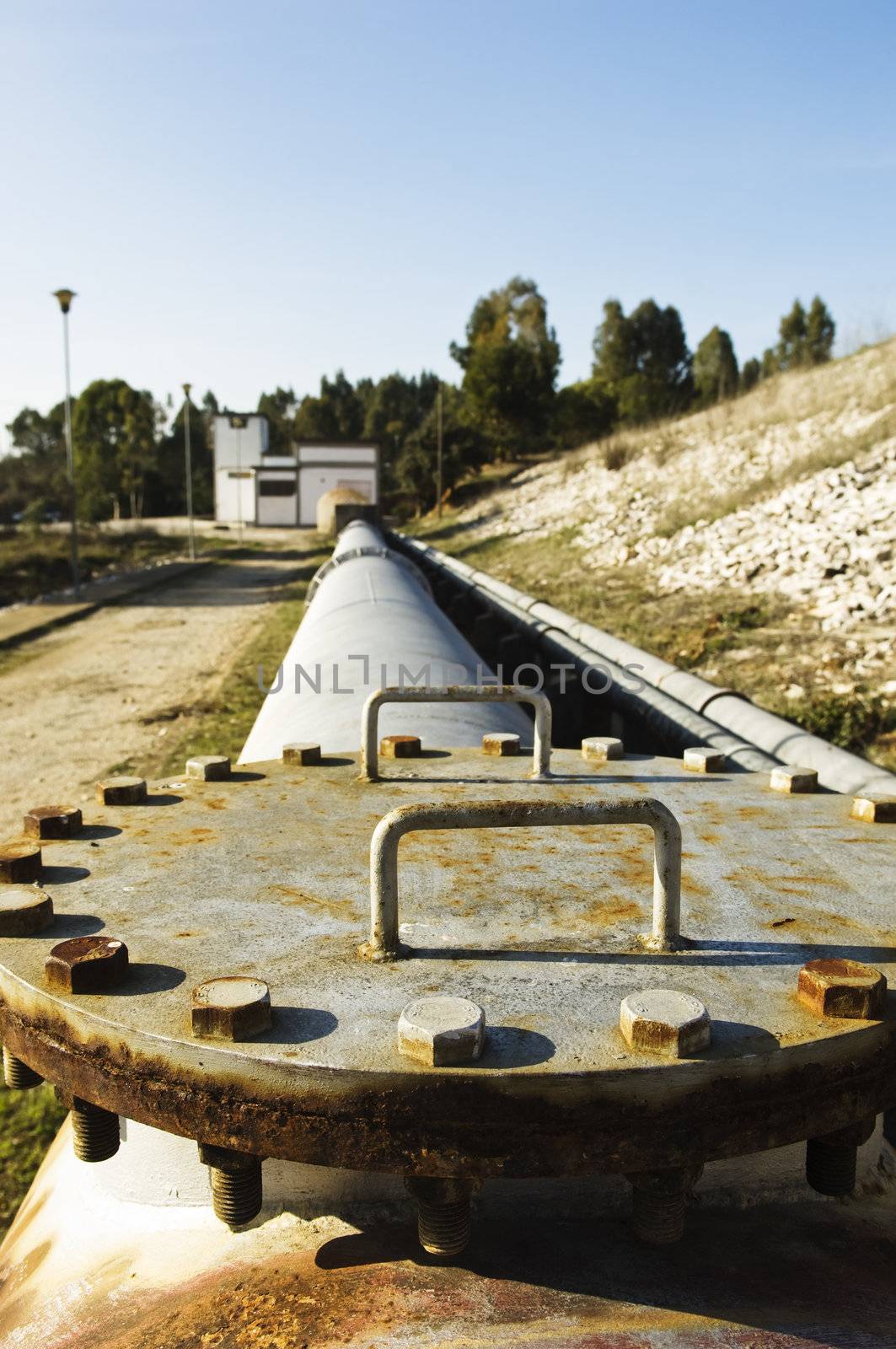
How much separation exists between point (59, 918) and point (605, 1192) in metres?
0.93

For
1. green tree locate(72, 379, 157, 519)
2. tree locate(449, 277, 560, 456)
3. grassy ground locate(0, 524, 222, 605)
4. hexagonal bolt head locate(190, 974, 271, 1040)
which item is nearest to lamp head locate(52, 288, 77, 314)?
grassy ground locate(0, 524, 222, 605)

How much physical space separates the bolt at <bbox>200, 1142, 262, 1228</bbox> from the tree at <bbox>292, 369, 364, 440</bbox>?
6653 centimetres

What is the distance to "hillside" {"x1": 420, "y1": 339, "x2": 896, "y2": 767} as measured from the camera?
7094mm

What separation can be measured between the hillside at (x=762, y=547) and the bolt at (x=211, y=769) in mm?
4340

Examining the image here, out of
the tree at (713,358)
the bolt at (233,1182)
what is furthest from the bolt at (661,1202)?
the tree at (713,358)

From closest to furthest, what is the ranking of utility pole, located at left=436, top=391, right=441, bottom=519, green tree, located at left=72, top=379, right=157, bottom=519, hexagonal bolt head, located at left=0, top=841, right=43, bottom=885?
1. hexagonal bolt head, located at left=0, top=841, right=43, bottom=885
2. utility pole, located at left=436, top=391, right=441, bottom=519
3. green tree, located at left=72, top=379, right=157, bottom=519

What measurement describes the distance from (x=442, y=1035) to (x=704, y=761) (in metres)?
1.48

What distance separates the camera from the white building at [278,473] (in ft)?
151

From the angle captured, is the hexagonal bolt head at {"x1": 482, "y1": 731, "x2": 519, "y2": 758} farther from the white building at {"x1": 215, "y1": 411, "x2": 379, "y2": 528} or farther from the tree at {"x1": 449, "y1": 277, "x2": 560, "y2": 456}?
the white building at {"x1": 215, "y1": 411, "x2": 379, "y2": 528}

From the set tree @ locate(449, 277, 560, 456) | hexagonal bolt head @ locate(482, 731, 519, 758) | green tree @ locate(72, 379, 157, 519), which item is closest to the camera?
hexagonal bolt head @ locate(482, 731, 519, 758)

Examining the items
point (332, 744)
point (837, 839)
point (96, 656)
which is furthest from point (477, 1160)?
point (96, 656)

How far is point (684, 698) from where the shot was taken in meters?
4.22

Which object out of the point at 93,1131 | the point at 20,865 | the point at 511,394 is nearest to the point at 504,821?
the point at 93,1131

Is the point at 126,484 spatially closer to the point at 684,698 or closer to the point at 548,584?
the point at 548,584
